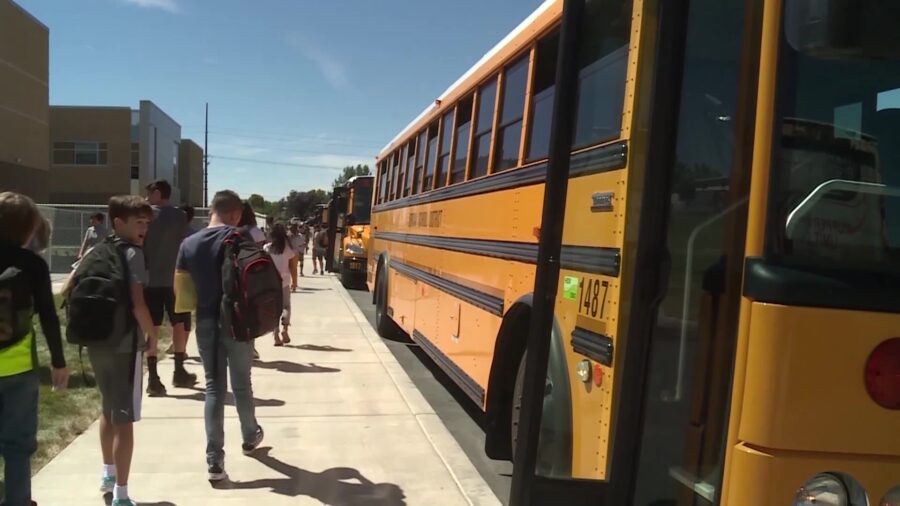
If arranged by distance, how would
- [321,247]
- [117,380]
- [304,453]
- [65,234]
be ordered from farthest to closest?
[321,247]
[65,234]
[304,453]
[117,380]

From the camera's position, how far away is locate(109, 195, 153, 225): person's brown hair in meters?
4.20

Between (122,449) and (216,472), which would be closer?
(122,449)

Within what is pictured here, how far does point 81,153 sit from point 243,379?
192ft

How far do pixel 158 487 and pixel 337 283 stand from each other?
17.1 metres

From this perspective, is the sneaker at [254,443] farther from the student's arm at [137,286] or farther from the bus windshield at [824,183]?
the bus windshield at [824,183]

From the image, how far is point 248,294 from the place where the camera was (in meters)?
4.61

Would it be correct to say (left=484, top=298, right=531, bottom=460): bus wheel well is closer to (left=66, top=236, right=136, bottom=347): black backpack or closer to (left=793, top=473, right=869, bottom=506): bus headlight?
(left=66, top=236, right=136, bottom=347): black backpack

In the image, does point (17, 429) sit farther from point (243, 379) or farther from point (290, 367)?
point (290, 367)

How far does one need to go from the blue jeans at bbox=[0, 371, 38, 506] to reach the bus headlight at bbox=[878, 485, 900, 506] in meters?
3.51

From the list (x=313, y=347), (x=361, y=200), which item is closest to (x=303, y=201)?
(x=361, y=200)

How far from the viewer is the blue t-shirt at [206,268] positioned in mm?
4773

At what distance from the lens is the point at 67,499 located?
176 inches

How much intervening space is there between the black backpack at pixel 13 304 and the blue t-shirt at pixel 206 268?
1.32m

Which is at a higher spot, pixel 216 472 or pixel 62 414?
pixel 216 472
